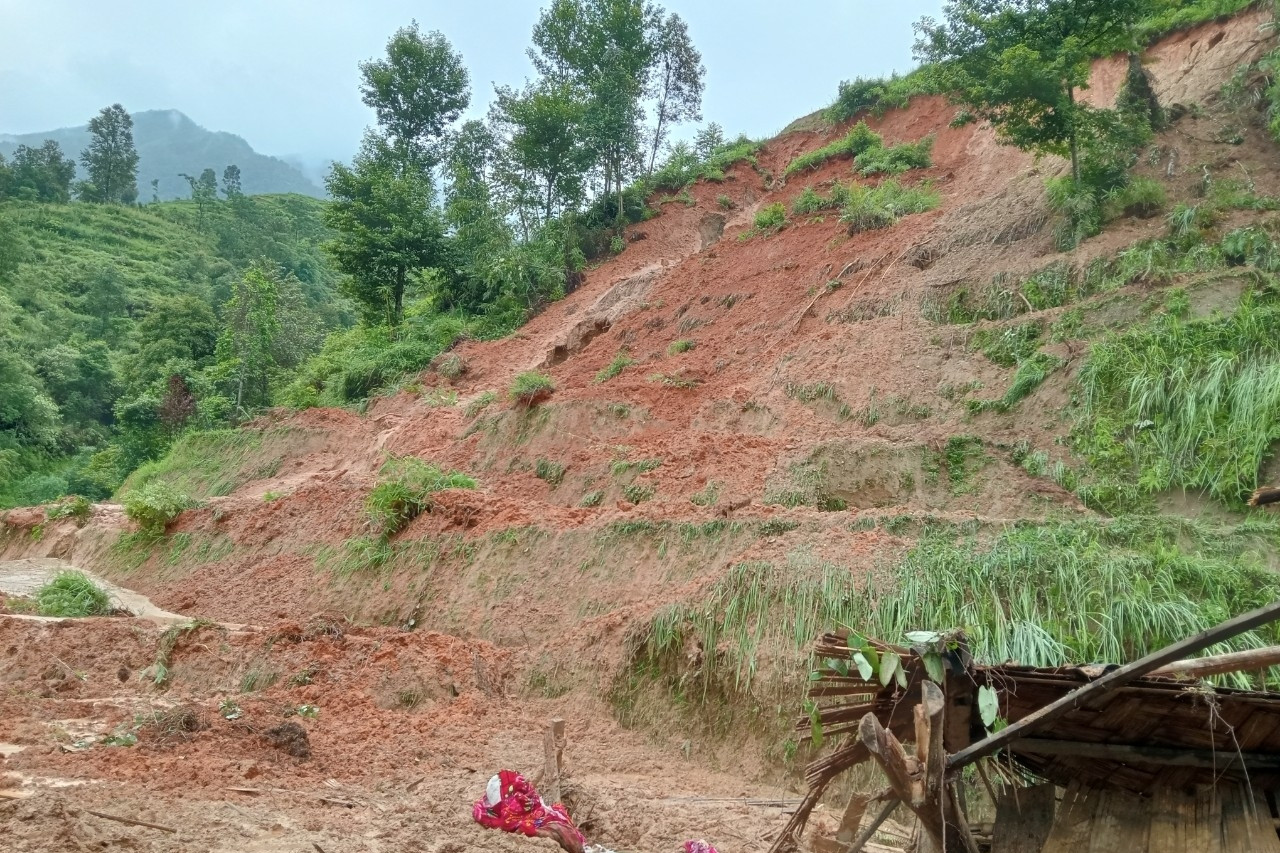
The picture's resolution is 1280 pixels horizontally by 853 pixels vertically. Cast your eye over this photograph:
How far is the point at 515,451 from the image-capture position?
44.8 feet

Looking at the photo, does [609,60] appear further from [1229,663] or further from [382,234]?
[1229,663]

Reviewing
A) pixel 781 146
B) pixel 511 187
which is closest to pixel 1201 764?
pixel 511 187

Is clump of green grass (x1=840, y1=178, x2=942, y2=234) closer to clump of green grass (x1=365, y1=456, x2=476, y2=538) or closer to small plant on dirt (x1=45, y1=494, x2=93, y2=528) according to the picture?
clump of green grass (x1=365, y1=456, x2=476, y2=538)

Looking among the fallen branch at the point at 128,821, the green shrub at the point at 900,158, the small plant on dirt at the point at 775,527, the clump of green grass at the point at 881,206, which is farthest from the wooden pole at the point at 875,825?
the green shrub at the point at 900,158

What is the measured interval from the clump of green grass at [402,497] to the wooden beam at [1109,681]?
30.8ft

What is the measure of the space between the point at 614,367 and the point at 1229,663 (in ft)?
43.2

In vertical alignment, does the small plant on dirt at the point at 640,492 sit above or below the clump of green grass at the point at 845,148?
below

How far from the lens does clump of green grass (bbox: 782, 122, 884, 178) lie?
22.8 meters

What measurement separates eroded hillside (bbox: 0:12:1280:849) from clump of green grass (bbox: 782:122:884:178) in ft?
14.9

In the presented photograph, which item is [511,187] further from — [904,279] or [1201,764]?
[1201,764]

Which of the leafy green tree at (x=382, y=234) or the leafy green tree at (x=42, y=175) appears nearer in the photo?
the leafy green tree at (x=382, y=234)

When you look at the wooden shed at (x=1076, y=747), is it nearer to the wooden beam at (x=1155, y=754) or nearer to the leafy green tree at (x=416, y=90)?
the wooden beam at (x=1155, y=754)

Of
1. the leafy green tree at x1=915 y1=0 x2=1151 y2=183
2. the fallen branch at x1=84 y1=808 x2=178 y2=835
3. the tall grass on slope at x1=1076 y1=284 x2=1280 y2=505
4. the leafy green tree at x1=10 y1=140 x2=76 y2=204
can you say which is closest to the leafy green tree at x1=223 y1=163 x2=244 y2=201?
the leafy green tree at x1=10 y1=140 x2=76 y2=204

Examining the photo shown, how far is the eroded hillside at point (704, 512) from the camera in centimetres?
679
